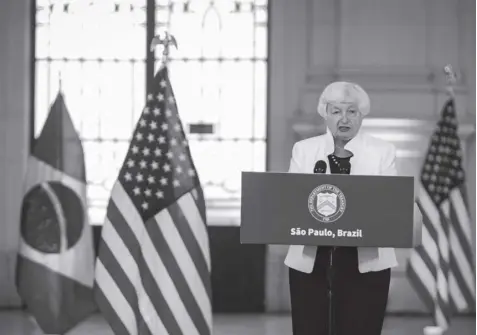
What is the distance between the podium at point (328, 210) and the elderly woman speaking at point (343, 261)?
0.33 m

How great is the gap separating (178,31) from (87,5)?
1038 millimetres

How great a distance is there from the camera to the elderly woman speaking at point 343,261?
165 inches

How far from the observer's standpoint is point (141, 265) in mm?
5879

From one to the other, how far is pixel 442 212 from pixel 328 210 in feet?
13.2

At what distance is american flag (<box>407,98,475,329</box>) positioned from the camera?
7.56 meters

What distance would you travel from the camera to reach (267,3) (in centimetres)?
923

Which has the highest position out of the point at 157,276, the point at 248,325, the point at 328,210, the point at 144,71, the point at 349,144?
the point at 144,71

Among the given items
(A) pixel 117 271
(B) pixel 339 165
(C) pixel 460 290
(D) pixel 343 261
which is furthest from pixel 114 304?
(C) pixel 460 290

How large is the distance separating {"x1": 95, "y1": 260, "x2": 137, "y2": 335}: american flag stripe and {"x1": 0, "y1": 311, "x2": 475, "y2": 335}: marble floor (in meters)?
1.97

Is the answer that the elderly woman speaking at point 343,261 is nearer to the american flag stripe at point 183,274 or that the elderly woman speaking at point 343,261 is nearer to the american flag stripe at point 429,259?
the american flag stripe at point 183,274

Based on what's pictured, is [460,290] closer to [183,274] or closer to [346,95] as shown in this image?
[183,274]

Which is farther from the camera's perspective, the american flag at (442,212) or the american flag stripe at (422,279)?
the american flag stripe at (422,279)

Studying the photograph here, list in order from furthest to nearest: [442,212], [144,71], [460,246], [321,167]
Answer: [144,71], [460,246], [442,212], [321,167]

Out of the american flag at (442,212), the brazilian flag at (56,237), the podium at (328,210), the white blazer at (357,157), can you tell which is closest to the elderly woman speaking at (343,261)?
the white blazer at (357,157)
